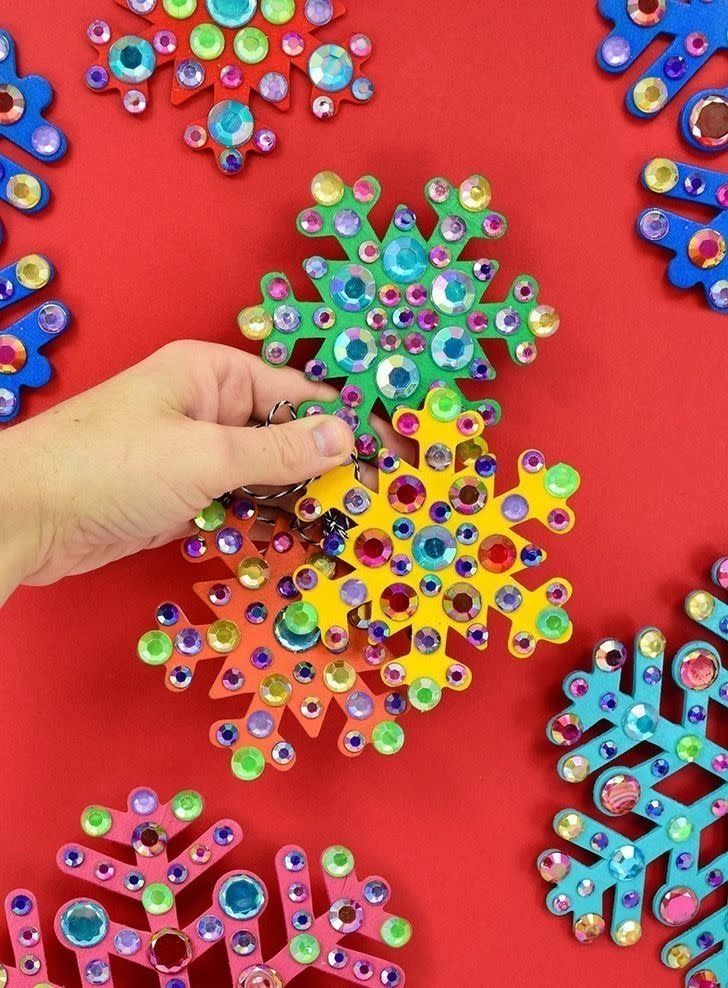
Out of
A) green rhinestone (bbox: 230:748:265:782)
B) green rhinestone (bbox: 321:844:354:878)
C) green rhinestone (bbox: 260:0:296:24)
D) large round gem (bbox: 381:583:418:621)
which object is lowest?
green rhinestone (bbox: 321:844:354:878)

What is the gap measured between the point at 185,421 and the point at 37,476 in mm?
150

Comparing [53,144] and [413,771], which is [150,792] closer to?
[413,771]

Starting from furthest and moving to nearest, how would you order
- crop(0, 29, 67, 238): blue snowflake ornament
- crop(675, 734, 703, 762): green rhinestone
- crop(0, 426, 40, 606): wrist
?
crop(675, 734, 703, 762): green rhinestone
crop(0, 29, 67, 238): blue snowflake ornament
crop(0, 426, 40, 606): wrist

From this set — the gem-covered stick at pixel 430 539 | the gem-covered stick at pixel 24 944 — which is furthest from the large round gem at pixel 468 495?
the gem-covered stick at pixel 24 944

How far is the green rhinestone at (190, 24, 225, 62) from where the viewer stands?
90 centimetres

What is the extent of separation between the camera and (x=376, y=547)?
851 millimetres

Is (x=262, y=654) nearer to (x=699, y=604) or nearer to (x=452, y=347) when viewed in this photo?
(x=452, y=347)

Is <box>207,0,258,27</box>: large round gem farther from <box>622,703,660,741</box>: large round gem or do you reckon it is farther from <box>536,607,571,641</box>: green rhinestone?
<box>622,703,660,741</box>: large round gem

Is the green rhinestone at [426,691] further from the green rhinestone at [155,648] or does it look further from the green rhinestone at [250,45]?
the green rhinestone at [250,45]

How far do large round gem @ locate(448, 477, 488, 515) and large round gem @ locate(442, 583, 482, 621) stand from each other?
0.08 metres

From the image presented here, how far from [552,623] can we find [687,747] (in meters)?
0.28

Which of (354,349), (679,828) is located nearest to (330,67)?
(354,349)

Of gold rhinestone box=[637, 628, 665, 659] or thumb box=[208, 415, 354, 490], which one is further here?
gold rhinestone box=[637, 628, 665, 659]

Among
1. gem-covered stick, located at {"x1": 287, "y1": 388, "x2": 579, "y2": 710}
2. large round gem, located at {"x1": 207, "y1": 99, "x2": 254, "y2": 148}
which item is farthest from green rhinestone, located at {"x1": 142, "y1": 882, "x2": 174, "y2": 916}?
large round gem, located at {"x1": 207, "y1": 99, "x2": 254, "y2": 148}
